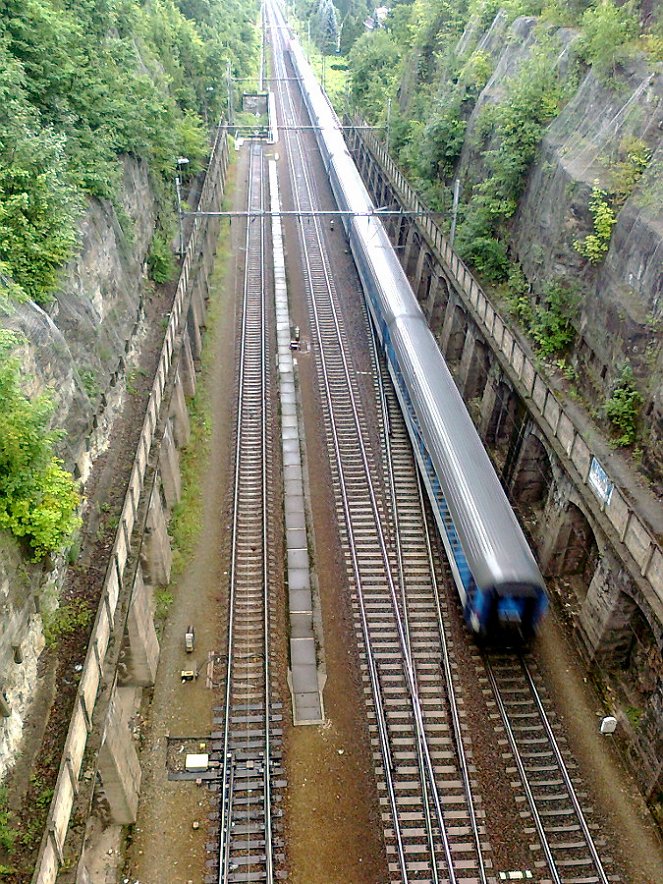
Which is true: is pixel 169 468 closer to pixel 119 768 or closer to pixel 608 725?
pixel 119 768

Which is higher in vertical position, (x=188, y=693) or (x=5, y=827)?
(x=5, y=827)

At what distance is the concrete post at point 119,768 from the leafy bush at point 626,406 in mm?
15745

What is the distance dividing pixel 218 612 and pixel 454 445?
8.80m

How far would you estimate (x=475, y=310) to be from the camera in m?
28.5

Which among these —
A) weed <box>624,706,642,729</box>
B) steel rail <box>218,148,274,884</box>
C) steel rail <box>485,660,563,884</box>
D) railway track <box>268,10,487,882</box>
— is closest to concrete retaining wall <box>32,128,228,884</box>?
steel rail <box>218,148,274,884</box>

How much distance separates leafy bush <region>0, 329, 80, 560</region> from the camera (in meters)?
12.7

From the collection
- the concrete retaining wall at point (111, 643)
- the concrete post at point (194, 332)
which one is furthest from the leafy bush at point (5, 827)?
the concrete post at point (194, 332)

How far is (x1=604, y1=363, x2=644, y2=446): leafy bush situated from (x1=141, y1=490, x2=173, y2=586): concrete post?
14103 mm

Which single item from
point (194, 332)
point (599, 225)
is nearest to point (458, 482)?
point (599, 225)

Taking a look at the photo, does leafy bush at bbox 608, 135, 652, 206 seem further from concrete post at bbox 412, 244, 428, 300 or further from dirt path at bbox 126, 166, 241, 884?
dirt path at bbox 126, 166, 241, 884

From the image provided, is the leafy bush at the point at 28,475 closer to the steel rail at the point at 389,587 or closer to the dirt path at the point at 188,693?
the dirt path at the point at 188,693

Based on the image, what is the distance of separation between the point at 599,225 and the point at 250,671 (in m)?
18.1

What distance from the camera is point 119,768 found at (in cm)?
1491

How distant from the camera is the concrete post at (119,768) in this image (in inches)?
571
